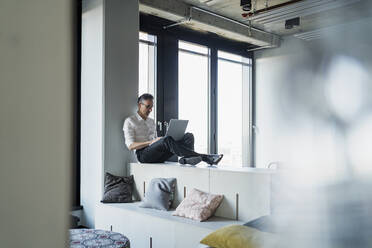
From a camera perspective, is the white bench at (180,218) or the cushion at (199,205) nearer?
the white bench at (180,218)

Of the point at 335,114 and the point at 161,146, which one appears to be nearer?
the point at 335,114

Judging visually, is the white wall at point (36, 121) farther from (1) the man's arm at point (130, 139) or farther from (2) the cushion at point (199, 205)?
(1) the man's arm at point (130, 139)

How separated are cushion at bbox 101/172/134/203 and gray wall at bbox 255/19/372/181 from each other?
2.62 meters

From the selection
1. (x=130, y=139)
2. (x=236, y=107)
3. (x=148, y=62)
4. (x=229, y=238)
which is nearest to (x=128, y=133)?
(x=130, y=139)

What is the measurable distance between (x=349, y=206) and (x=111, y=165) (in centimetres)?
290

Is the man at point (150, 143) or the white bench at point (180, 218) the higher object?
the man at point (150, 143)

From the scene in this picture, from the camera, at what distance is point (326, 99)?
24 cm

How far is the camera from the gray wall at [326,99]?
0.74ft

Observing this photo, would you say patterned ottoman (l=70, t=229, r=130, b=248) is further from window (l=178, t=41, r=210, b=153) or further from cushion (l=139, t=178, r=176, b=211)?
window (l=178, t=41, r=210, b=153)

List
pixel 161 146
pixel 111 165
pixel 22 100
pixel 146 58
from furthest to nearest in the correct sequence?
pixel 146 58, pixel 111 165, pixel 161 146, pixel 22 100

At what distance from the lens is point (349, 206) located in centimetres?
25

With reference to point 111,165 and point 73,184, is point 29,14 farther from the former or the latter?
point 111,165

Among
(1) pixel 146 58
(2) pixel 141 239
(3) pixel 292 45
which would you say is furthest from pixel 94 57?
(3) pixel 292 45

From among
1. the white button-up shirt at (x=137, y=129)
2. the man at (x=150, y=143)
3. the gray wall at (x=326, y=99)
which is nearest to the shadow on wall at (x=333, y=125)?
the gray wall at (x=326, y=99)
